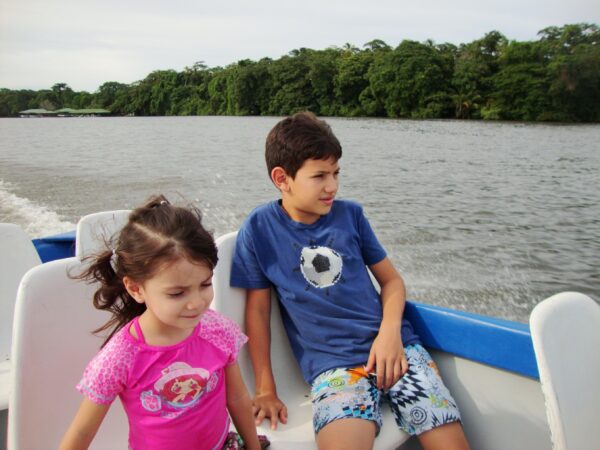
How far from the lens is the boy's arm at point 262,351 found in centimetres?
157

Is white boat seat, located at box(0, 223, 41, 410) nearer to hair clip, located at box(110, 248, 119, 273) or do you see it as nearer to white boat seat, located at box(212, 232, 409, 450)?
white boat seat, located at box(212, 232, 409, 450)

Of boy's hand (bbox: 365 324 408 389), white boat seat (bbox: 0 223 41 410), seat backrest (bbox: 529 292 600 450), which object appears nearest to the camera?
seat backrest (bbox: 529 292 600 450)

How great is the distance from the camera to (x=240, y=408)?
1.30 m

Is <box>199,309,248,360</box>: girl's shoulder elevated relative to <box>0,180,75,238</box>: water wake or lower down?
elevated

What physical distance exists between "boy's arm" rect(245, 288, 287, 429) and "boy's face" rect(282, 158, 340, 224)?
0.29m

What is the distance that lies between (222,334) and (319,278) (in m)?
0.47

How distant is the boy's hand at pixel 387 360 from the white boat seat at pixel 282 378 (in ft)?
0.35

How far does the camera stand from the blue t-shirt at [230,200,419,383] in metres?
1.61

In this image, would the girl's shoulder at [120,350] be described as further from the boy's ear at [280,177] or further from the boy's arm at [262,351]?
the boy's ear at [280,177]

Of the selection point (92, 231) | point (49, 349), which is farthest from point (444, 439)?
point (92, 231)

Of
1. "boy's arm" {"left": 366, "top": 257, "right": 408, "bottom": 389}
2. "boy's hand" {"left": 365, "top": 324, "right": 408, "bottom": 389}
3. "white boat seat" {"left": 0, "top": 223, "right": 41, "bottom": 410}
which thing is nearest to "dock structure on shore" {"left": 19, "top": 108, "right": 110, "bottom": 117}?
"white boat seat" {"left": 0, "top": 223, "right": 41, "bottom": 410}

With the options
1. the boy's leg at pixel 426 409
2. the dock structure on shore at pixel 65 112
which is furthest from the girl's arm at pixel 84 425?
the dock structure on shore at pixel 65 112

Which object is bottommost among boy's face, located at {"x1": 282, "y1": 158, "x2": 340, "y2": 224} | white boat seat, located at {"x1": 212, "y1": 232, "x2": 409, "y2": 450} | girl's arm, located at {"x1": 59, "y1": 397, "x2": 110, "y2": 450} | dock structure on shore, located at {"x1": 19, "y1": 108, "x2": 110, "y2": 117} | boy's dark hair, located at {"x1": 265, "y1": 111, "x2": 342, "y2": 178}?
dock structure on shore, located at {"x1": 19, "y1": 108, "x2": 110, "y2": 117}

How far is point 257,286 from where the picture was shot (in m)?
1.69
